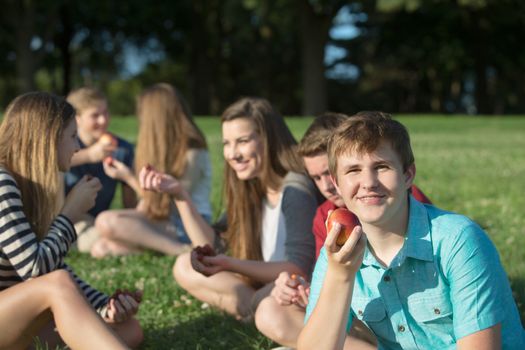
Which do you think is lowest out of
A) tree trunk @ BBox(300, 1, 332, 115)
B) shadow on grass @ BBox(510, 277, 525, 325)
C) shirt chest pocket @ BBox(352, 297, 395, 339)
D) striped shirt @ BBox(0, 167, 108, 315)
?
shadow on grass @ BBox(510, 277, 525, 325)

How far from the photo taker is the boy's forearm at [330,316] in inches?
102

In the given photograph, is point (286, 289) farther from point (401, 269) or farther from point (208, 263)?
point (401, 269)

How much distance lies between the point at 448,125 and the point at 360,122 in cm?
2234

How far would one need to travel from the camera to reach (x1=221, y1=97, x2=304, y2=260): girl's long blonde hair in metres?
4.58

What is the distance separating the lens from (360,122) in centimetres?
276

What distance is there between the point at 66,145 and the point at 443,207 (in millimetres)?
A: 5214

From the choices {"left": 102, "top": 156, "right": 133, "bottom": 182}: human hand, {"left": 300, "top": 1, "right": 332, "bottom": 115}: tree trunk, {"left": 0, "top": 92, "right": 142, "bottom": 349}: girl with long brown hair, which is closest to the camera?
{"left": 0, "top": 92, "right": 142, "bottom": 349}: girl with long brown hair

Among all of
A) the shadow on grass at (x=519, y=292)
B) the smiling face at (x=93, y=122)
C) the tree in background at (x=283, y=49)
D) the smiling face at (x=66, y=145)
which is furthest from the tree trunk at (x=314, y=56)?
the smiling face at (x=66, y=145)

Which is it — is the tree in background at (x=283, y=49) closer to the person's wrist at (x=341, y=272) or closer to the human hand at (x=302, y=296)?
the human hand at (x=302, y=296)

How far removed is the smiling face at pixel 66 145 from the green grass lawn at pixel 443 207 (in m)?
1.08

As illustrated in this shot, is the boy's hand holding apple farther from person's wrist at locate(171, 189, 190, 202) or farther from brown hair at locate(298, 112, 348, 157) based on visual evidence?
person's wrist at locate(171, 189, 190, 202)

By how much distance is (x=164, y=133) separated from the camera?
20.1 ft

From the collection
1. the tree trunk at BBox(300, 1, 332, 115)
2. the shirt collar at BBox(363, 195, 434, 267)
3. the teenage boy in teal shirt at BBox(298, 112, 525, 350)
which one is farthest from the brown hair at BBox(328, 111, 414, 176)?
the tree trunk at BBox(300, 1, 332, 115)

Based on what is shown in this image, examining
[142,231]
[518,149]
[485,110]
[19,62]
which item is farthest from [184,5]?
[142,231]
